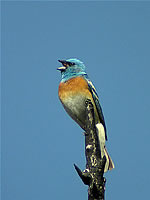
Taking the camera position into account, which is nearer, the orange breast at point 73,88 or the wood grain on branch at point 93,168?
the wood grain on branch at point 93,168

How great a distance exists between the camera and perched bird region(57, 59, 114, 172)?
339 centimetres

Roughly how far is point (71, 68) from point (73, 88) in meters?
0.26

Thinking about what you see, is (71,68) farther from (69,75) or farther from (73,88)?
(73,88)

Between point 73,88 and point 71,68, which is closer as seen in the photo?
point 73,88

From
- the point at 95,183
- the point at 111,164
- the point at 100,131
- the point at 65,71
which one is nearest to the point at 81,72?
the point at 65,71

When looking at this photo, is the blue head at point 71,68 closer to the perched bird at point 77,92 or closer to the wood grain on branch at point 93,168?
the perched bird at point 77,92

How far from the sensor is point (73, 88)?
11.2 feet

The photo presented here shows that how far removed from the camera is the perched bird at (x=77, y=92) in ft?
11.1

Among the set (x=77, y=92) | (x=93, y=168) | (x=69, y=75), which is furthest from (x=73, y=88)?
(x=93, y=168)

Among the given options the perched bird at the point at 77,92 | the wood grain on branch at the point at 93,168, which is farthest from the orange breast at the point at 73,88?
the wood grain on branch at the point at 93,168

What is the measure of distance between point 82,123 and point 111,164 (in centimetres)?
56

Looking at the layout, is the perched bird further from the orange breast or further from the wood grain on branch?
the wood grain on branch

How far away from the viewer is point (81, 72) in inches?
140

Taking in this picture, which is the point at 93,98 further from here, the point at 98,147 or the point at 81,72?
the point at 98,147
